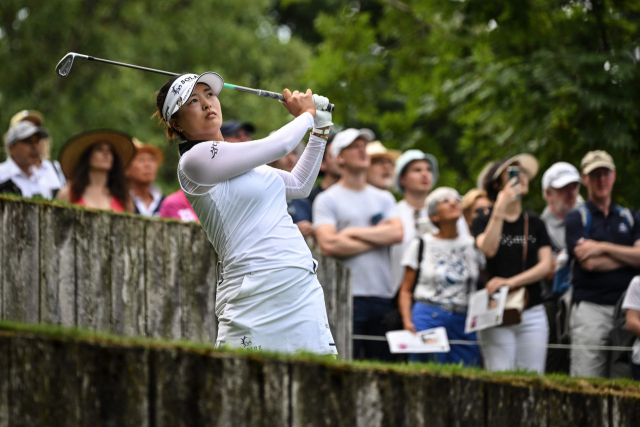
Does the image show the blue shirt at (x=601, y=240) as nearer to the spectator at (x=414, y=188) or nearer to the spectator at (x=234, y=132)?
the spectator at (x=414, y=188)

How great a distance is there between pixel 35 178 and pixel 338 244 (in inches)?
114

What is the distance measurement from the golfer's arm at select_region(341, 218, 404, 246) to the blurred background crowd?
0.5 inches

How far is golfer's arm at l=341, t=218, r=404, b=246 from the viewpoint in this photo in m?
7.02

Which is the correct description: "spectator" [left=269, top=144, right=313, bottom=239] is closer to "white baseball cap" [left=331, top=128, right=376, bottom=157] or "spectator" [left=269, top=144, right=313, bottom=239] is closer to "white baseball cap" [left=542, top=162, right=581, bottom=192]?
"white baseball cap" [left=331, top=128, right=376, bottom=157]

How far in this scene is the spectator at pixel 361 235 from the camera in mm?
6977

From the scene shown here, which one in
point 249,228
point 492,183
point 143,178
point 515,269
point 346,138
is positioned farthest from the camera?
point 143,178

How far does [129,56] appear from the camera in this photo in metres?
18.5

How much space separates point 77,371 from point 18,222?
2937mm

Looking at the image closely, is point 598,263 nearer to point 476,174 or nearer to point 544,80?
point 544,80

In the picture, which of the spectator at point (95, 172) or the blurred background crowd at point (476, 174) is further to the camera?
the spectator at point (95, 172)

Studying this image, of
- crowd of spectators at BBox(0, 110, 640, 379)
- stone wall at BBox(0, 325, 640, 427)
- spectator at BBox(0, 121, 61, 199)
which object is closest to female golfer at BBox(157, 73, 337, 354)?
stone wall at BBox(0, 325, 640, 427)

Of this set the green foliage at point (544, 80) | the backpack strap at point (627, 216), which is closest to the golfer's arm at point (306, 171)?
the backpack strap at point (627, 216)

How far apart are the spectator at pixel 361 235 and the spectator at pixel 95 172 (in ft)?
5.41

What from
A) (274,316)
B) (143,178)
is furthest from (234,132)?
(274,316)
